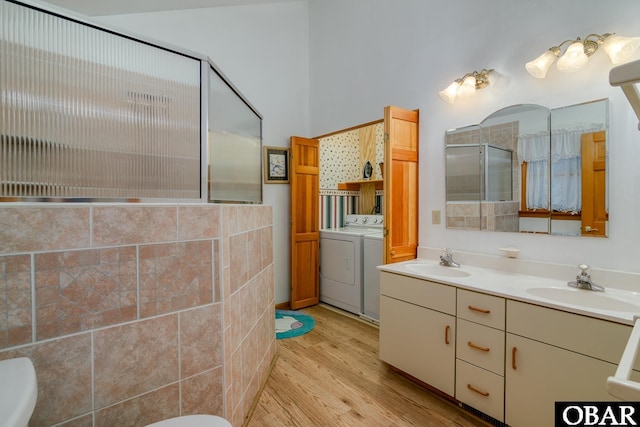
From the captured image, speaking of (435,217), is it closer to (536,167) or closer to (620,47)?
(536,167)

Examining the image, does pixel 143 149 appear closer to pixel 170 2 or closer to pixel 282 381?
pixel 282 381

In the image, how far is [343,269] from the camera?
3.29 m

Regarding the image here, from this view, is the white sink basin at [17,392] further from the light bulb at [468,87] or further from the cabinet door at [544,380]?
the light bulb at [468,87]

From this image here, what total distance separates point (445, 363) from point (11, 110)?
88.1 inches

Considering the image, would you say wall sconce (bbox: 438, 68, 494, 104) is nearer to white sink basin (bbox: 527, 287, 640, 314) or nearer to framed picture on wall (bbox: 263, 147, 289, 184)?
white sink basin (bbox: 527, 287, 640, 314)

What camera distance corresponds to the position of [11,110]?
33.8 inches

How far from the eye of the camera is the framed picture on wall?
3.30m

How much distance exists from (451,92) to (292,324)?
2.50 m

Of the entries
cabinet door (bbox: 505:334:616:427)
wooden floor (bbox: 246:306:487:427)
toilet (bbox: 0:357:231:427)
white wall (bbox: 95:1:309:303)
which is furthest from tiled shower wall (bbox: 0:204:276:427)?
white wall (bbox: 95:1:309:303)

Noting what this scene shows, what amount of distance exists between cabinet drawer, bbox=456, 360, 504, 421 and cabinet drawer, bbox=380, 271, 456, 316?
31 cm

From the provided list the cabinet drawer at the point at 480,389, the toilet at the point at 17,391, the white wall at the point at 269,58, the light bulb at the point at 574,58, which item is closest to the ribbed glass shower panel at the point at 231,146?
the toilet at the point at 17,391

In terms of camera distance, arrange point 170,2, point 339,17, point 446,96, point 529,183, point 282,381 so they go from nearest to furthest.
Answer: point 529,183 → point 282,381 → point 446,96 → point 170,2 → point 339,17

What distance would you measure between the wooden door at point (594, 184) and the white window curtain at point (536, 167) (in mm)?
178

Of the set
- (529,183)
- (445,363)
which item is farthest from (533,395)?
(529,183)
